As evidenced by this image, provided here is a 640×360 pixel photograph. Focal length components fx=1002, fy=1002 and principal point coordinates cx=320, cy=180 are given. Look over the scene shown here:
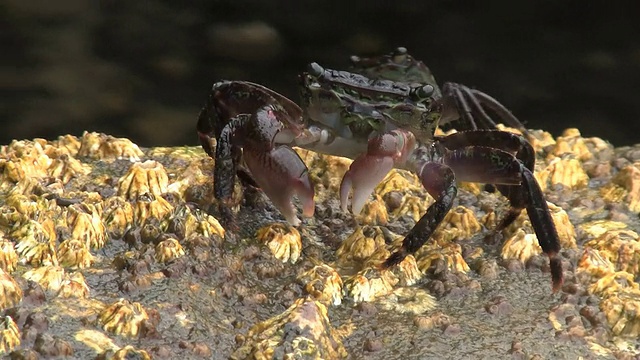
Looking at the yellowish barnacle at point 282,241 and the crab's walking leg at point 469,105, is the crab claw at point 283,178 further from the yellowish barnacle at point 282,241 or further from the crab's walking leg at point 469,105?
the crab's walking leg at point 469,105

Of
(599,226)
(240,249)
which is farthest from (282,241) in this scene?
(599,226)

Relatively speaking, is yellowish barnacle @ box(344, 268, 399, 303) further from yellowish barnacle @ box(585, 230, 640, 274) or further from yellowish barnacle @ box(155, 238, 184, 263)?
yellowish barnacle @ box(585, 230, 640, 274)

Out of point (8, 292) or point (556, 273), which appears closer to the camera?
point (8, 292)

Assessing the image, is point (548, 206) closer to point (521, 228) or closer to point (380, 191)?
point (521, 228)

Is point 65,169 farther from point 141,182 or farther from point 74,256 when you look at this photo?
point 74,256

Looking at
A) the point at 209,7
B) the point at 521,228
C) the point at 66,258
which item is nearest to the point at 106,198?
the point at 66,258
